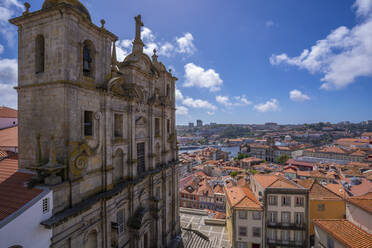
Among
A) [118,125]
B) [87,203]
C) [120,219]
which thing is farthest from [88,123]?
[120,219]

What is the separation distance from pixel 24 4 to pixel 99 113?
→ 8.61 m

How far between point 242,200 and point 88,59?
25054 mm

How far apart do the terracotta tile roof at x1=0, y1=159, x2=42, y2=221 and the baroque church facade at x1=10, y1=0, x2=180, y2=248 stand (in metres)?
0.75

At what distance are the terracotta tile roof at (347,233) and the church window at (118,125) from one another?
21.0 metres

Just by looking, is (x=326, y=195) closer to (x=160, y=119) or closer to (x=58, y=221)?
(x=160, y=119)

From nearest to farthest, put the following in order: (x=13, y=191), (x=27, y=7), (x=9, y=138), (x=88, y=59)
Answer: (x=13, y=191)
(x=27, y=7)
(x=88, y=59)
(x=9, y=138)

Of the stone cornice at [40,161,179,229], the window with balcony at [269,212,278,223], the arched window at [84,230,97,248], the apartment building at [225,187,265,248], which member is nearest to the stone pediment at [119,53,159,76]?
the stone cornice at [40,161,179,229]

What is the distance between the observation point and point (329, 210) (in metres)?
25.1

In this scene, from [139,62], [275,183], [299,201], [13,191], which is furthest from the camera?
[275,183]

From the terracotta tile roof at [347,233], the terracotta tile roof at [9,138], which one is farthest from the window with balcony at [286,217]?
the terracotta tile roof at [9,138]

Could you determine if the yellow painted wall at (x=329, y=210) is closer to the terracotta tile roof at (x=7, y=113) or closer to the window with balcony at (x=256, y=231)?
the window with balcony at (x=256, y=231)

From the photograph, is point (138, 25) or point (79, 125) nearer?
point (79, 125)

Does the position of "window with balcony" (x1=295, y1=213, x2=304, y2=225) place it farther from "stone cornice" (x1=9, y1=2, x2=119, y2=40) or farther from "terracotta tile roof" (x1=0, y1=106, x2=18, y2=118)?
"terracotta tile roof" (x1=0, y1=106, x2=18, y2=118)

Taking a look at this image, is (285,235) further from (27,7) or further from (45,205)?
(27,7)
